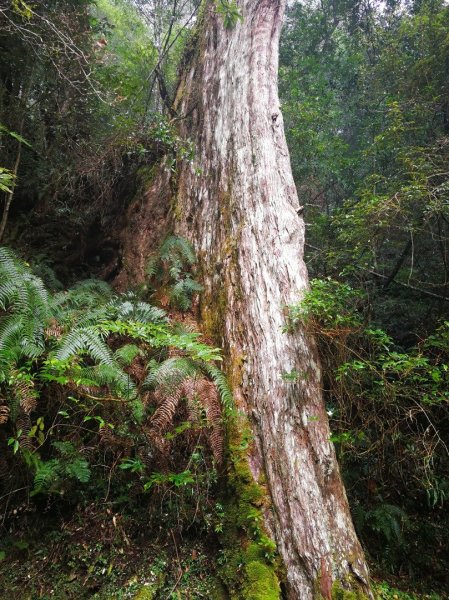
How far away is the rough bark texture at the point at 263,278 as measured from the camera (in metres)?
2.61

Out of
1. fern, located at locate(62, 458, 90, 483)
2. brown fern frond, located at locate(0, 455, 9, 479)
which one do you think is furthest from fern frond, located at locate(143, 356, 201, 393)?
brown fern frond, located at locate(0, 455, 9, 479)

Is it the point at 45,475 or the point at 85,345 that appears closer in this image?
the point at 45,475

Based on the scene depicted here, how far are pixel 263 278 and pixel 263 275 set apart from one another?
4 centimetres

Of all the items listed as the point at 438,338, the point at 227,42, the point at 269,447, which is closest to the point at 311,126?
the point at 227,42

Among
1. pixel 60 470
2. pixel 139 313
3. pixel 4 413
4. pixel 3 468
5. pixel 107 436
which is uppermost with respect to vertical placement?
pixel 139 313

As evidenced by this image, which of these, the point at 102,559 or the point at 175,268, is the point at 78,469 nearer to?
the point at 102,559

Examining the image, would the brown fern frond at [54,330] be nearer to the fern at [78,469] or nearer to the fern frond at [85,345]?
the fern frond at [85,345]

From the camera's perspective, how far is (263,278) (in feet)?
12.8

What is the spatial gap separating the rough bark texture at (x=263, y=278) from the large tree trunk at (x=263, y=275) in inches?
0.4

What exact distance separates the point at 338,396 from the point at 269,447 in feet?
2.94

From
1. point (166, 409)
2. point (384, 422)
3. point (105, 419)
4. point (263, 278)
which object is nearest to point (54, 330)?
point (105, 419)

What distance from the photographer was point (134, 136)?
625cm

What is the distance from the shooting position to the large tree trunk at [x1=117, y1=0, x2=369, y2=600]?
261 centimetres

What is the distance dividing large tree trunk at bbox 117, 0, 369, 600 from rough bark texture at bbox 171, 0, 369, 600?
0.01 meters
